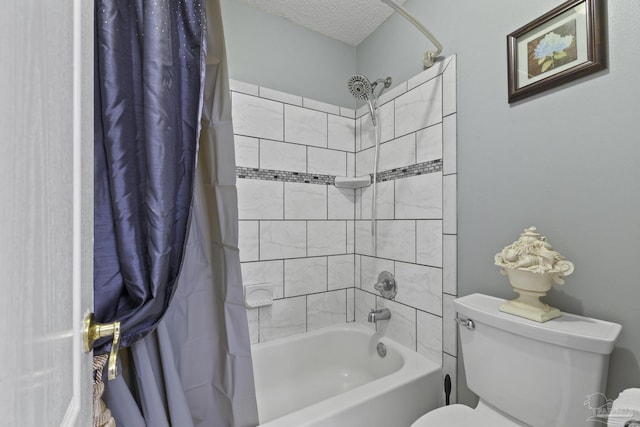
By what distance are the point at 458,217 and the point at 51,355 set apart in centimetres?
139

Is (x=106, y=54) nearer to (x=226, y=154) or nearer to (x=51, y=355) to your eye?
(x=226, y=154)

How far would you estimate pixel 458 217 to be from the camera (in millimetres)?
1341

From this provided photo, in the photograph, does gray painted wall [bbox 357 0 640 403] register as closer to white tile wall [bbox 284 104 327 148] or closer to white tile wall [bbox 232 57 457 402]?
white tile wall [bbox 232 57 457 402]

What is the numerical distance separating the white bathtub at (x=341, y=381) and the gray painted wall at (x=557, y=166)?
0.26 metres

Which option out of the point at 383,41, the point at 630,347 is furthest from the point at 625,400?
the point at 383,41

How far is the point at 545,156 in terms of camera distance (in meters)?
1.05

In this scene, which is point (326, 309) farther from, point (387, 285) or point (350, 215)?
point (350, 215)

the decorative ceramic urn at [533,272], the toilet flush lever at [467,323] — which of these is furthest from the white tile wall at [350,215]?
the decorative ceramic urn at [533,272]

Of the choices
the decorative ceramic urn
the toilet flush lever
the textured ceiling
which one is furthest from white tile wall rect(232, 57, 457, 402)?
the textured ceiling

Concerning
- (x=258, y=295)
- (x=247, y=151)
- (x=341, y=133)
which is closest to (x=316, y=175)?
(x=341, y=133)

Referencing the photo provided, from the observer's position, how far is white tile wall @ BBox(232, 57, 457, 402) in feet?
4.65

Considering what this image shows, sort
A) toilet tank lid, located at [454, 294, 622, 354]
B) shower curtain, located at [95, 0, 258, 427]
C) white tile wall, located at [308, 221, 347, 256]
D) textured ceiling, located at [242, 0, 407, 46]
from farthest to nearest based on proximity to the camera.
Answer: white tile wall, located at [308, 221, 347, 256] → textured ceiling, located at [242, 0, 407, 46] → shower curtain, located at [95, 0, 258, 427] → toilet tank lid, located at [454, 294, 622, 354]

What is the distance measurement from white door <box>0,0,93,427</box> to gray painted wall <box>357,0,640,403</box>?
4.28 ft

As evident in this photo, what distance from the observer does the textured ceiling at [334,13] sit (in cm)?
167
